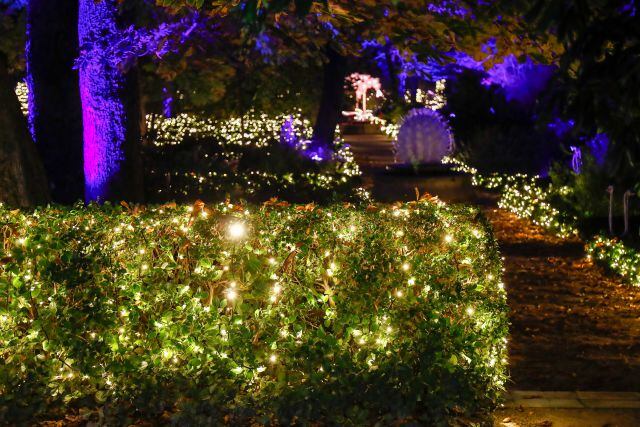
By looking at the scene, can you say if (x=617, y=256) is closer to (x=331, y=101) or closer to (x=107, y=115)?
(x=107, y=115)

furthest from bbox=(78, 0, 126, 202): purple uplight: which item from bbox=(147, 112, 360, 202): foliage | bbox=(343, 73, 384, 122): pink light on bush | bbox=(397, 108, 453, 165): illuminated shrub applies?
bbox=(343, 73, 384, 122): pink light on bush

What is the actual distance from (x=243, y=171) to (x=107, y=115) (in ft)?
24.5

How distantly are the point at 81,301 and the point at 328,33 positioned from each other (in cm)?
842

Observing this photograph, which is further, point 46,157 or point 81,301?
point 46,157

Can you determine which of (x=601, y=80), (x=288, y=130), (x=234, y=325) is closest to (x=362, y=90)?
(x=288, y=130)

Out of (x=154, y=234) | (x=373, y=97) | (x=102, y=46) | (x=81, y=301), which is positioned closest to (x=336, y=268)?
(x=154, y=234)

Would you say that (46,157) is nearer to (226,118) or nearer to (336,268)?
(336,268)

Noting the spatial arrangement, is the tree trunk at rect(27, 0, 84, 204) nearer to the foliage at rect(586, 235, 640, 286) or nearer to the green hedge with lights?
the green hedge with lights

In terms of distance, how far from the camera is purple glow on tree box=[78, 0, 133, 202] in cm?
1138

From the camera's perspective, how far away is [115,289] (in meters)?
5.37

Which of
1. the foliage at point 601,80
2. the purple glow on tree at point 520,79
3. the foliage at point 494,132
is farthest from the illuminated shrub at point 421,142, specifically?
the foliage at point 601,80

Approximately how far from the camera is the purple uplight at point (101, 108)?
37.3 ft

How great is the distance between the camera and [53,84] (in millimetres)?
12891

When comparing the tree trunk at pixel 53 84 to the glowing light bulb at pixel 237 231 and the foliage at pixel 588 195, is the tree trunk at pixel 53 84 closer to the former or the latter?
the glowing light bulb at pixel 237 231
